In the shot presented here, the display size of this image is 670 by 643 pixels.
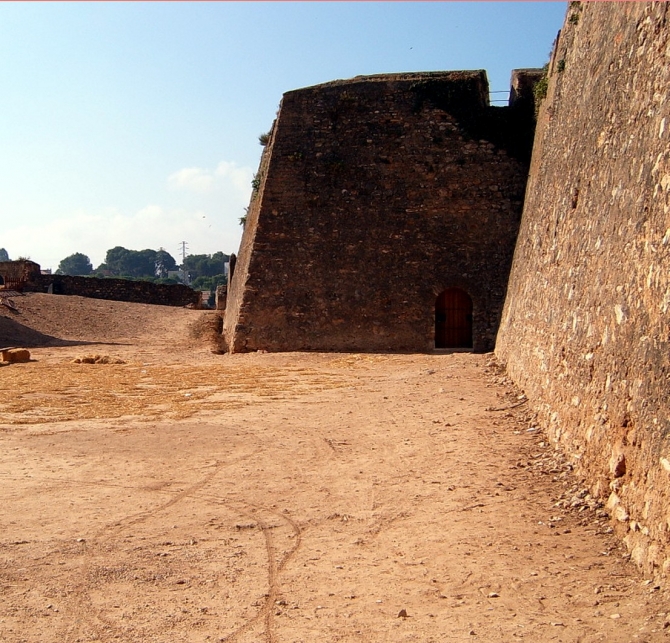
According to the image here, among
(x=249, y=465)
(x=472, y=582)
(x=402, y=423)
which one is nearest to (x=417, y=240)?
(x=402, y=423)

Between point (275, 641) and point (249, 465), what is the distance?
3.35m

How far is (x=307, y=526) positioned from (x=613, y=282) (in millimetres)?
2887

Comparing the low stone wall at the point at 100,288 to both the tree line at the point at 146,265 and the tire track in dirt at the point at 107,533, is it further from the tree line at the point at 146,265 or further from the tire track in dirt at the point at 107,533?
the tree line at the point at 146,265

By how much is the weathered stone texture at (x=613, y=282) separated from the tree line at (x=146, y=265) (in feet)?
377

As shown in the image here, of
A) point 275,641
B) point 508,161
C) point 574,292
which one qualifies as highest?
point 508,161

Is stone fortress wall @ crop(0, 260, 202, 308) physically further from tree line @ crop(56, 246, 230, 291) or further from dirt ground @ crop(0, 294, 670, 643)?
tree line @ crop(56, 246, 230, 291)

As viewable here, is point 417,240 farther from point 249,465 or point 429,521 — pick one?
point 429,521

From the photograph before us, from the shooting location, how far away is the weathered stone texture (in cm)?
460

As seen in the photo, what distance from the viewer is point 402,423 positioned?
28.2 ft

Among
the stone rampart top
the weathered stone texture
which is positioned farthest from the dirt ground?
the stone rampart top

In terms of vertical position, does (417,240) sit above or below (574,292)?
above

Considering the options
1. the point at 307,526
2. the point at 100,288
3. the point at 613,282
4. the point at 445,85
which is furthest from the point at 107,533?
the point at 100,288

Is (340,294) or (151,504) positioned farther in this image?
(340,294)

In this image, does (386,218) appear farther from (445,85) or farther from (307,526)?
(307,526)
